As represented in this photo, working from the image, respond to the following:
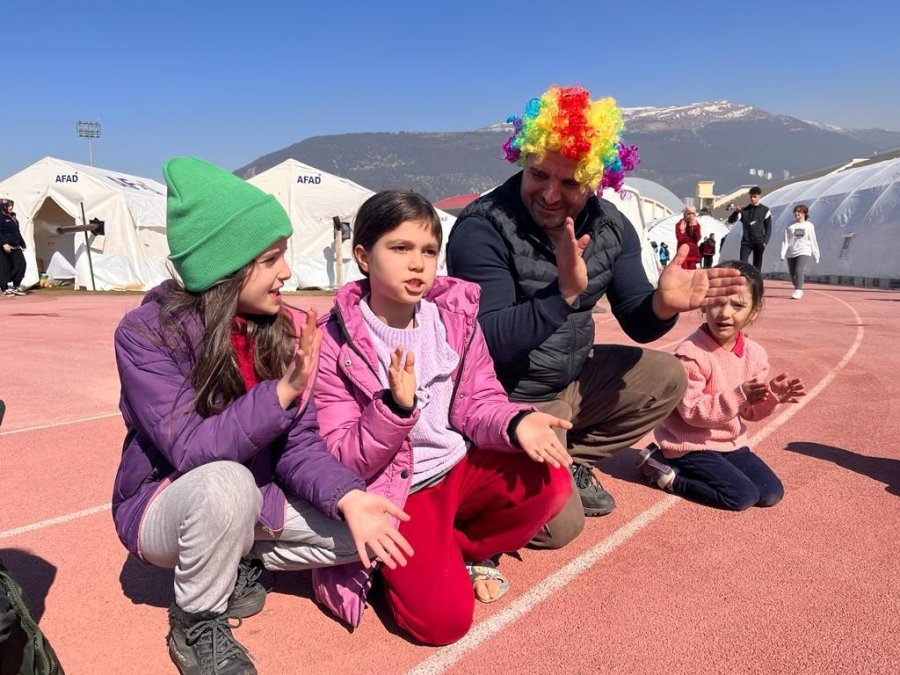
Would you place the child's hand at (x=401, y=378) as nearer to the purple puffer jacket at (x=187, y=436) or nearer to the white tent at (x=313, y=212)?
the purple puffer jacket at (x=187, y=436)

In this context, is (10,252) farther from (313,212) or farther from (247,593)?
(247,593)

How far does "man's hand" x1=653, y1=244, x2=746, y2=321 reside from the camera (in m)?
3.03

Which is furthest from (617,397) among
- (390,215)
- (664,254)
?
(664,254)

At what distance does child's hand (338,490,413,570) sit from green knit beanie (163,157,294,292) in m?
0.85

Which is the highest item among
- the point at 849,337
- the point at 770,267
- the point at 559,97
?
the point at 559,97

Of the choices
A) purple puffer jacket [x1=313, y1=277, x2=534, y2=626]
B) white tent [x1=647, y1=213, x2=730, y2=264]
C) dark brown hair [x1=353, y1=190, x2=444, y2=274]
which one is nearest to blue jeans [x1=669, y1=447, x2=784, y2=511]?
purple puffer jacket [x1=313, y1=277, x2=534, y2=626]

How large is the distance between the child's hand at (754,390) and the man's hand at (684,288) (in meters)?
0.55

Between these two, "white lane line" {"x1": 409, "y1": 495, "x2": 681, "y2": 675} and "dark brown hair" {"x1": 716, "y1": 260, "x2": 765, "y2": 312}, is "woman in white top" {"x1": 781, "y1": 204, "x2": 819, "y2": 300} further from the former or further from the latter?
"white lane line" {"x1": 409, "y1": 495, "x2": 681, "y2": 675}

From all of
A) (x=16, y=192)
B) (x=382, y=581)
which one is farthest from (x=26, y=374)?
(x=16, y=192)

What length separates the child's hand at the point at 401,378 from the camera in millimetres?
2277

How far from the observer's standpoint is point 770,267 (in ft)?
74.3

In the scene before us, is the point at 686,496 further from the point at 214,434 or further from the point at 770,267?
the point at 770,267

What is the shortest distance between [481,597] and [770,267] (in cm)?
2251

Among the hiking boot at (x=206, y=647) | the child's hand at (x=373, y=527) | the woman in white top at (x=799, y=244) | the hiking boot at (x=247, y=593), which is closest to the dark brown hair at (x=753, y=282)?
the child's hand at (x=373, y=527)
